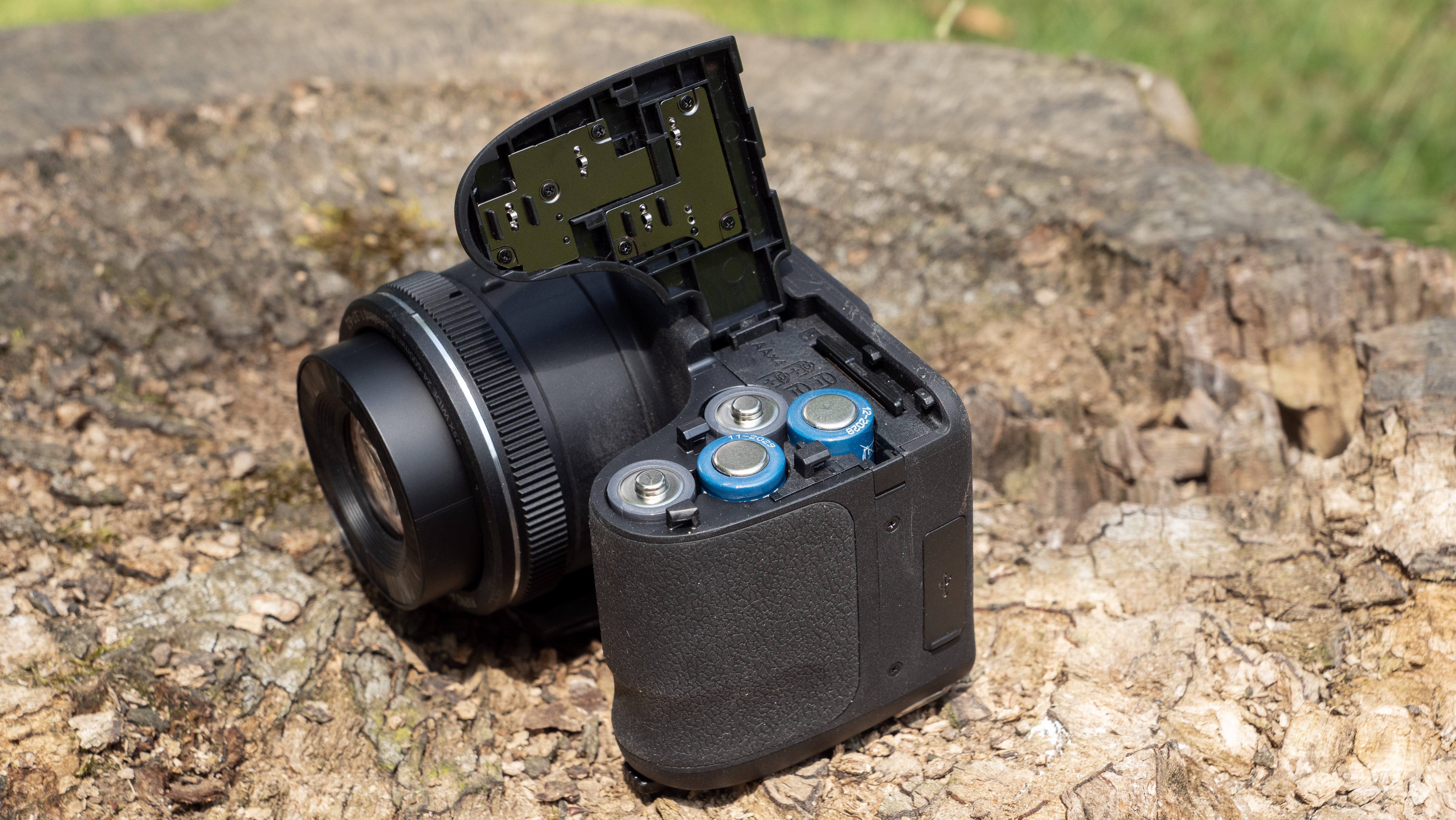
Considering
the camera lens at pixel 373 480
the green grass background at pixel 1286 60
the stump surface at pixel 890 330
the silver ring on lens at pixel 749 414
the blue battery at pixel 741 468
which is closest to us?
the blue battery at pixel 741 468

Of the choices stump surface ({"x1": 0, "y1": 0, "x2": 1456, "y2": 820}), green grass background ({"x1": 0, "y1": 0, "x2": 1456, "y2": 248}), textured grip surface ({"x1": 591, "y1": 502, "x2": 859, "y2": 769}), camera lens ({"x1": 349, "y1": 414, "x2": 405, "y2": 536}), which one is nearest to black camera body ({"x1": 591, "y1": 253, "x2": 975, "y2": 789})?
textured grip surface ({"x1": 591, "y1": 502, "x2": 859, "y2": 769})

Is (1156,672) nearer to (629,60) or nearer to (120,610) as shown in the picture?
(120,610)

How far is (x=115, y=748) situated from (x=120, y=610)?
39 centimetres

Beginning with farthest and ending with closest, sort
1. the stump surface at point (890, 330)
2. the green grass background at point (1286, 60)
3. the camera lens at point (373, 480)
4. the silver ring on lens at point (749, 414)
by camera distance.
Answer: the green grass background at point (1286, 60)
the camera lens at point (373, 480)
the stump surface at point (890, 330)
the silver ring on lens at point (749, 414)

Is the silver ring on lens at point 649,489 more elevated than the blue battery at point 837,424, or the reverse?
the blue battery at point 837,424

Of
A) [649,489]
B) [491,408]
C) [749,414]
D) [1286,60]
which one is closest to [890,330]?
[749,414]

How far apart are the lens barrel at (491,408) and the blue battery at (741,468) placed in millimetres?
357

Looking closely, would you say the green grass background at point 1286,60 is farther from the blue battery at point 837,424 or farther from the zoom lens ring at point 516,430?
the blue battery at point 837,424

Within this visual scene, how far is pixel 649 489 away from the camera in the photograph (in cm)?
219

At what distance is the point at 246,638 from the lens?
2.76 m

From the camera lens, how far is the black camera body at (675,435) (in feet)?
7.32

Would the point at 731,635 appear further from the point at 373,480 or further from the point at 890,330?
the point at 890,330

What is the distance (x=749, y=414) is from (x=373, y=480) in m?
1.03

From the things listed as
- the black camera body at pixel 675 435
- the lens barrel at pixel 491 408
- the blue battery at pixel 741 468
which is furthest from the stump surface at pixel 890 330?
the blue battery at pixel 741 468
